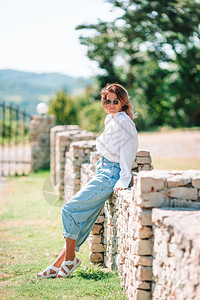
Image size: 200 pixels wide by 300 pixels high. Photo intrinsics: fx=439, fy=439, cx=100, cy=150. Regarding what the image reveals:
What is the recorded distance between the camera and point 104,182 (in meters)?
4.68

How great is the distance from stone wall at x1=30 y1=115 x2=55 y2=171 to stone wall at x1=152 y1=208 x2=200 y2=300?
12618 mm

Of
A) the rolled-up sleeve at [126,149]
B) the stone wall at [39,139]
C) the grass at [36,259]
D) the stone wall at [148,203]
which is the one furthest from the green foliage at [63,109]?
the stone wall at [148,203]

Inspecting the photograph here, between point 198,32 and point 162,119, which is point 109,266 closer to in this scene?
point 198,32

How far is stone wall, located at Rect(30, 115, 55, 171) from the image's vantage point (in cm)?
1571

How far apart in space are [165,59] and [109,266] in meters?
14.3

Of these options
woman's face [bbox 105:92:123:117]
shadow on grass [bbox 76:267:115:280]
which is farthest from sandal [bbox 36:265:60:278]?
woman's face [bbox 105:92:123:117]

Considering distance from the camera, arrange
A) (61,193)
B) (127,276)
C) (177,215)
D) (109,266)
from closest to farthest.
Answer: (177,215) < (127,276) < (109,266) < (61,193)

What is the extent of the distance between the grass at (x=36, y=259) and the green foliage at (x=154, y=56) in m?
7.81

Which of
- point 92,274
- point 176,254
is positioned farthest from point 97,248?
point 176,254

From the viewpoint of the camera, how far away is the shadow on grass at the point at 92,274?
15.3 feet

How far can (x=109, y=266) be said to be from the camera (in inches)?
202

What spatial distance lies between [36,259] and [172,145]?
15325 millimetres

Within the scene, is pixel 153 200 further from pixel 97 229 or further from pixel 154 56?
pixel 154 56

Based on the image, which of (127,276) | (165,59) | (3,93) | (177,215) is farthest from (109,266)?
(3,93)
